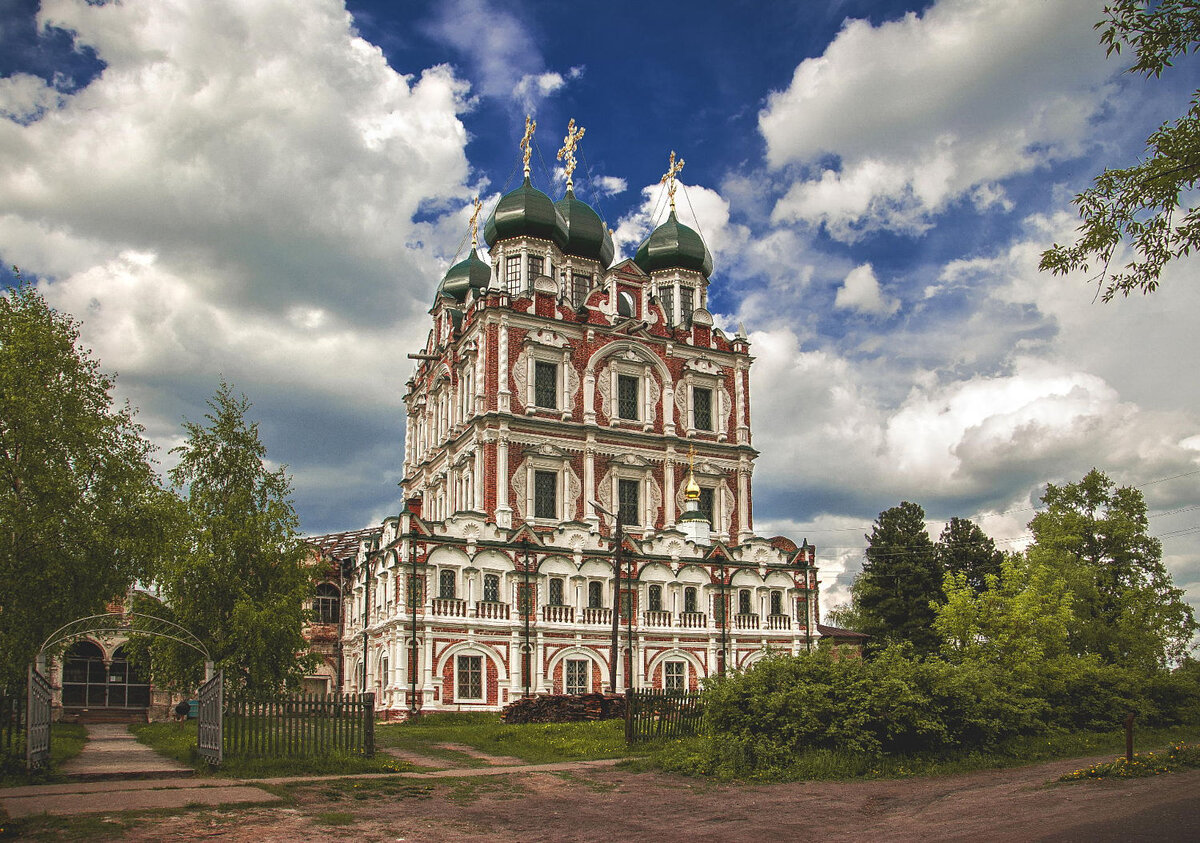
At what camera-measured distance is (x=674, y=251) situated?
56.0m

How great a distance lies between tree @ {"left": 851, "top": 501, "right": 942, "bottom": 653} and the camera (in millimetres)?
55531

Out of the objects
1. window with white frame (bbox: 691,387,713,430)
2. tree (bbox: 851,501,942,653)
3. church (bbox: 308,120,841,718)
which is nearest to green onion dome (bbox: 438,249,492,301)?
church (bbox: 308,120,841,718)

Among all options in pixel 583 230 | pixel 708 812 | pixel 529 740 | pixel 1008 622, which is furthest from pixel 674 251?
pixel 708 812

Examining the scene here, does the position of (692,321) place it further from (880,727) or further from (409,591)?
(880,727)

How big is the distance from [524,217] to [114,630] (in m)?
32.9

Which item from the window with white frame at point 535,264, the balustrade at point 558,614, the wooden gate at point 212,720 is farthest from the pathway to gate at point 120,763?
the window with white frame at point 535,264

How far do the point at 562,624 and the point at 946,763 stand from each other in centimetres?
2271

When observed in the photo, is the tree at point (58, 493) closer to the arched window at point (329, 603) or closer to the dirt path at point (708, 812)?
the dirt path at point (708, 812)

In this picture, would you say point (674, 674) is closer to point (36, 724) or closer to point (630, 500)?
point (630, 500)

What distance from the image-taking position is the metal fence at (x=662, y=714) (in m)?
23.5

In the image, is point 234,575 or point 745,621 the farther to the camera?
point 745,621

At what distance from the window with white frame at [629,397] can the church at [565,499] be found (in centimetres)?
8

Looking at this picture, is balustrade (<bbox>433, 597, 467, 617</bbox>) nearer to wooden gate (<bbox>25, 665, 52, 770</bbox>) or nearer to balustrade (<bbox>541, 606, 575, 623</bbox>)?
balustrade (<bbox>541, 606, 575, 623</bbox>)

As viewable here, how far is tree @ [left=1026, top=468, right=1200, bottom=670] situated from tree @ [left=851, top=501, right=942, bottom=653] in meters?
9.76
